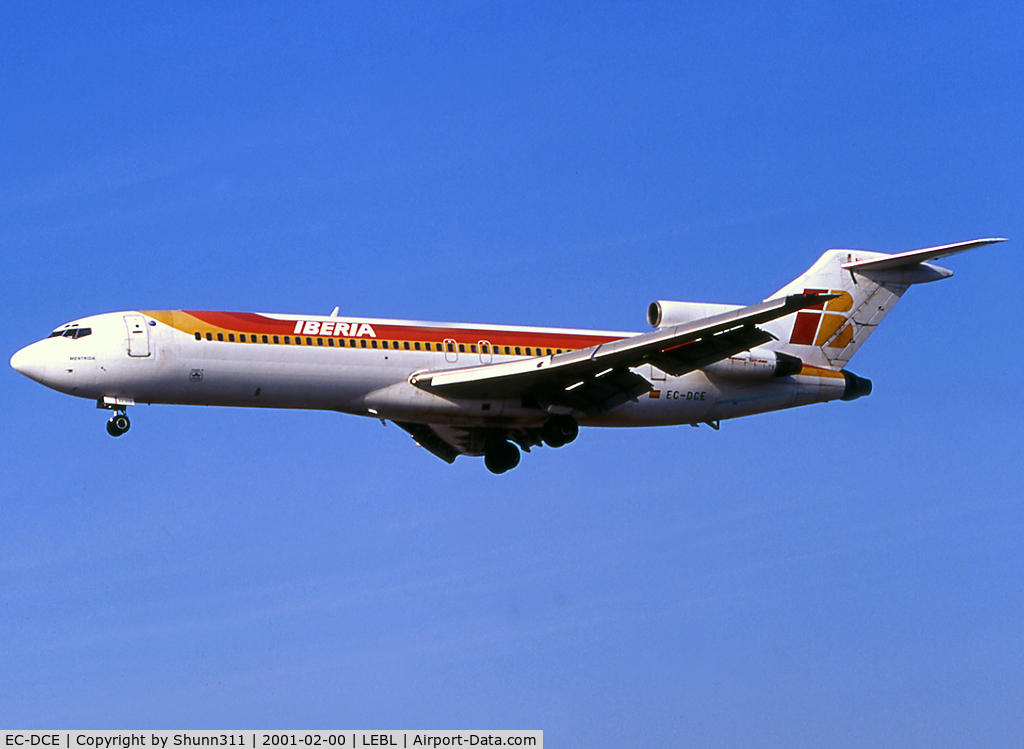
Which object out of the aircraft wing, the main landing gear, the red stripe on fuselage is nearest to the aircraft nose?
the red stripe on fuselage

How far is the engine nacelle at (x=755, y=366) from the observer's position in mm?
32688

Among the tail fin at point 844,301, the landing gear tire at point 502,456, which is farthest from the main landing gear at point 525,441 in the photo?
the tail fin at point 844,301

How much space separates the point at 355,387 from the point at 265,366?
2043 millimetres

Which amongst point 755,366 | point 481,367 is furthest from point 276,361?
point 755,366

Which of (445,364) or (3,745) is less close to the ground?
(445,364)

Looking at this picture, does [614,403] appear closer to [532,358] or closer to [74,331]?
[532,358]

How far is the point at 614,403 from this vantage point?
105 ft

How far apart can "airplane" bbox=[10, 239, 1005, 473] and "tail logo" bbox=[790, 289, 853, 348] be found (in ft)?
0.12

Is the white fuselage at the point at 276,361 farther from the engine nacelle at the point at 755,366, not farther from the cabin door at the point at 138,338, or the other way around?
the engine nacelle at the point at 755,366

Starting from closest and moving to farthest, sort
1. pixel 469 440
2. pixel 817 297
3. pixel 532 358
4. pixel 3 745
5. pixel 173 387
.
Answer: pixel 3 745 → pixel 817 297 → pixel 173 387 → pixel 532 358 → pixel 469 440

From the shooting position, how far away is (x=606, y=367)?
3036cm

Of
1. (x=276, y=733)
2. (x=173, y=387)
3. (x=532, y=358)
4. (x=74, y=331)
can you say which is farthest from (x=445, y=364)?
(x=276, y=733)

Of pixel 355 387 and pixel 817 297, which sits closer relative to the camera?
pixel 817 297

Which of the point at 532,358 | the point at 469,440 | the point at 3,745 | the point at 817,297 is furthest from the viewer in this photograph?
the point at 469,440
